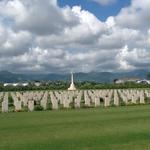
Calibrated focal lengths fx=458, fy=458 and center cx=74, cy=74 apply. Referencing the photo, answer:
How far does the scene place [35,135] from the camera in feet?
51.2

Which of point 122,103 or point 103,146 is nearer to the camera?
point 103,146

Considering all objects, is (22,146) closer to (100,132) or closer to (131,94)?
(100,132)

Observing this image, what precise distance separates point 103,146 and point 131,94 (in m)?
24.0

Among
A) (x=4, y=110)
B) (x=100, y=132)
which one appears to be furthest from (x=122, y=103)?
(x=100, y=132)

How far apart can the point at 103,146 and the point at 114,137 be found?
1582mm

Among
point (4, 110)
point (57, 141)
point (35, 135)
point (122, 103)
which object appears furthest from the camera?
point (122, 103)

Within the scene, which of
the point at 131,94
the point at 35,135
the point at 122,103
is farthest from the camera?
the point at 131,94

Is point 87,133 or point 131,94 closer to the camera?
point 87,133

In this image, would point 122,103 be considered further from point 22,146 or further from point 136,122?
point 22,146

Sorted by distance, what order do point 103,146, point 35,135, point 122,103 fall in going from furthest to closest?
point 122,103, point 35,135, point 103,146

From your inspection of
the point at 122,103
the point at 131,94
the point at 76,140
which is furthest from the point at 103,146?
the point at 131,94

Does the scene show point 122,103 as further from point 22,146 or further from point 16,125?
point 22,146

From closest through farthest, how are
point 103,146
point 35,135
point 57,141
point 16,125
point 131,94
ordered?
point 103,146 < point 57,141 < point 35,135 < point 16,125 < point 131,94

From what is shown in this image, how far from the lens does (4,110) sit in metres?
27.8
